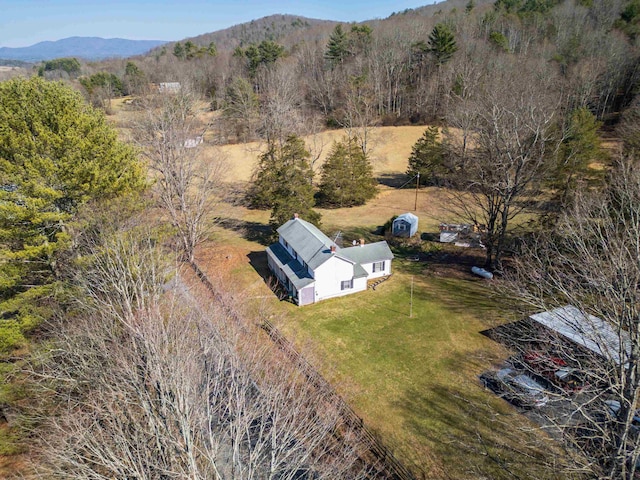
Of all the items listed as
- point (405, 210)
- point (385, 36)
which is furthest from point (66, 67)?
point (405, 210)

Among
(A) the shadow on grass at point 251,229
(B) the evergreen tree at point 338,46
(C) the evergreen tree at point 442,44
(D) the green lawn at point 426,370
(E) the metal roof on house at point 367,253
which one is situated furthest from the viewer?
(B) the evergreen tree at point 338,46

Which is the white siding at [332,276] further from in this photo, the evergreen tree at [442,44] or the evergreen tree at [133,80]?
the evergreen tree at [133,80]

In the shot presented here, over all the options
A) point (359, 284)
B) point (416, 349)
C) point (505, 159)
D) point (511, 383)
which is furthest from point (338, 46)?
point (511, 383)

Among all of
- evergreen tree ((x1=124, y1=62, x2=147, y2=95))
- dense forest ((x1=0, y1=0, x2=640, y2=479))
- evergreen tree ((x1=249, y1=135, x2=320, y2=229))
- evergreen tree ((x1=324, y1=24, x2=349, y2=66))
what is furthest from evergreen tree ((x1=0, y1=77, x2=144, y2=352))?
evergreen tree ((x1=124, y1=62, x2=147, y2=95))

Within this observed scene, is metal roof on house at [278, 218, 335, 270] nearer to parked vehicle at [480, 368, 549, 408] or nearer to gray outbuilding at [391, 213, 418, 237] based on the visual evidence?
gray outbuilding at [391, 213, 418, 237]

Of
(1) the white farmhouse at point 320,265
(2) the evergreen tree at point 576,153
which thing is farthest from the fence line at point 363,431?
(2) the evergreen tree at point 576,153

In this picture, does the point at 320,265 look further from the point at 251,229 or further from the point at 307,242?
the point at 251,229
